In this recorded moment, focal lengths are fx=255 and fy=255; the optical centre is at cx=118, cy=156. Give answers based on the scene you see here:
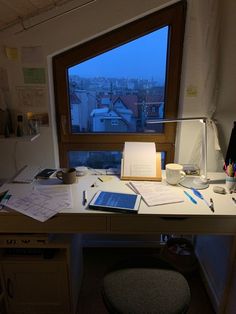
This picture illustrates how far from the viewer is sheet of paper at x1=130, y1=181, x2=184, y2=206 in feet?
4.62

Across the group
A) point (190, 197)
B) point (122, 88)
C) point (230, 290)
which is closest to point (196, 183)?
point (190, 197)

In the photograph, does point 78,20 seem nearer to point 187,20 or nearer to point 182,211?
point 187,20

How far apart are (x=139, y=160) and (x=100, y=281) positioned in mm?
944

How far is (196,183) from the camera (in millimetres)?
1612

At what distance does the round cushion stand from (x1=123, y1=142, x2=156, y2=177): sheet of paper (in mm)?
621

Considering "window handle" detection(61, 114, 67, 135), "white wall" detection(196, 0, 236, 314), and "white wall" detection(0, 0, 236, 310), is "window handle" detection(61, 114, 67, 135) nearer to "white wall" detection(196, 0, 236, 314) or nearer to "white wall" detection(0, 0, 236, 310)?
"white wall" detection(0, 0, 236, 310)

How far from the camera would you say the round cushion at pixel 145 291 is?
42.1 inches

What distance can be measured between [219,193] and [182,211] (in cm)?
34

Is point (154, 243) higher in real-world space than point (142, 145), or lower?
lower

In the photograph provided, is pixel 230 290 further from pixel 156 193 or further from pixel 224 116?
pixel 224 116

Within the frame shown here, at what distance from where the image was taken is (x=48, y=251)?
1.44 metres

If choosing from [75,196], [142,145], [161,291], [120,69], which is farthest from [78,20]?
[161,291]

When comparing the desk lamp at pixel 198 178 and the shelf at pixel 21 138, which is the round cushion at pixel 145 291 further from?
the shelf at pixel 21 138

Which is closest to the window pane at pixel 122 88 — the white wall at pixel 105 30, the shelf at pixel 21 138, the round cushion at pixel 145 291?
the white wall at pixel 105 30
